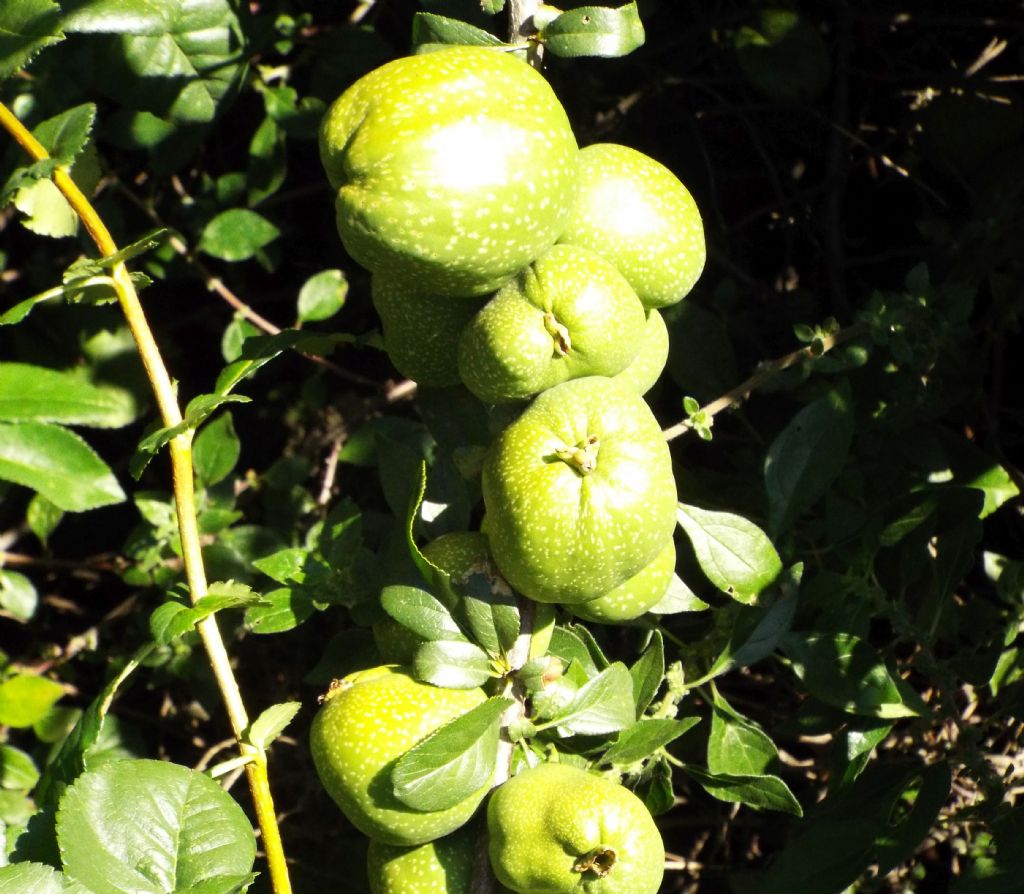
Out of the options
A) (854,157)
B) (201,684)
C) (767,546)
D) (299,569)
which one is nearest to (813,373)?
(767,546)

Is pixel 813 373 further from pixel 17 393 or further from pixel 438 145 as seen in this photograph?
pixel 17 393

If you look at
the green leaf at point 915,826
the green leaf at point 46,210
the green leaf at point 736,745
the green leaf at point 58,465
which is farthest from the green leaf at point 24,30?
the green leaf at point 915,826

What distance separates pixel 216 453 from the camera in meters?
2.08

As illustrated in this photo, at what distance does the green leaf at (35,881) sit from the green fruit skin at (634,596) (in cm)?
71

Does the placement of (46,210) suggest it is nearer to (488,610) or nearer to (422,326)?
(422,326)

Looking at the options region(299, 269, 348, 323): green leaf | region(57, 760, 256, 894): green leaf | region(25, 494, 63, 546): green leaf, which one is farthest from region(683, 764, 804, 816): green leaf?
region(25, 494, 63, 546): green leaf

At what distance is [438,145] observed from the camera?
3.94 feet

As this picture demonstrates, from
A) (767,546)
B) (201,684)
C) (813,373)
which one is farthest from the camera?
(201,684)

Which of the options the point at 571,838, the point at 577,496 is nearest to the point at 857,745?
the point at 571,838

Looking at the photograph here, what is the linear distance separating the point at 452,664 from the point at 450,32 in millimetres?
845

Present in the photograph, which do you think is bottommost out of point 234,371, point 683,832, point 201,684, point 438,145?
point 683,832

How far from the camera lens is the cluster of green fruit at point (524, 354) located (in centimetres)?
122

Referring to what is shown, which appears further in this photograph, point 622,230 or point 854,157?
point 854,157

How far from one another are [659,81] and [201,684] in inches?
59.9
